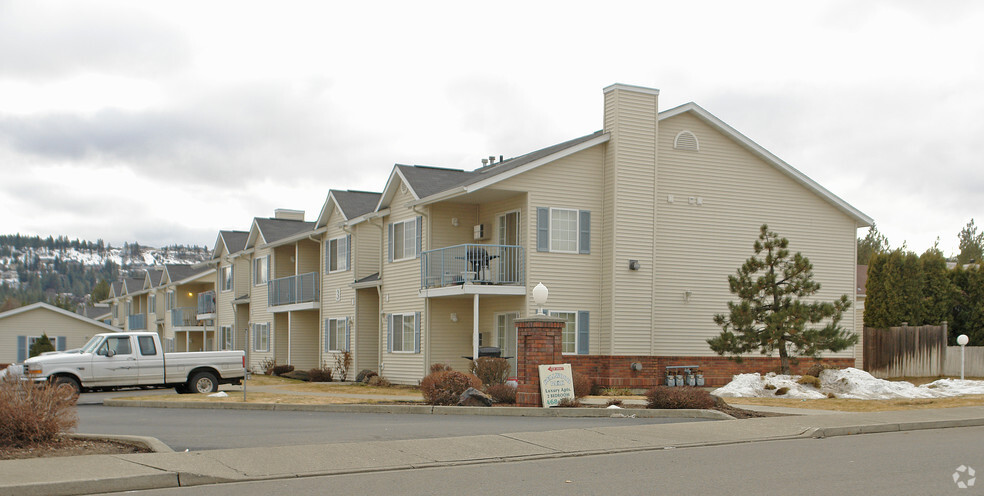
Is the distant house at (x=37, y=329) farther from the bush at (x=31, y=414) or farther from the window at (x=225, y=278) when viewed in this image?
the bush at (x=31, y=414)

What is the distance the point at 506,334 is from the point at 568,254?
3159mm

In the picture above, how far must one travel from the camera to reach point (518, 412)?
17234mm

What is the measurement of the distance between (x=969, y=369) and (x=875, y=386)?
11982mm

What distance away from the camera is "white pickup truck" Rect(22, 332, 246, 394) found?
23.4 meters

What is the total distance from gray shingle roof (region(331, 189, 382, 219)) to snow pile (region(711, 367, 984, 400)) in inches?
659

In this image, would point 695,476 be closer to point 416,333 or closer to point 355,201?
point 416,333

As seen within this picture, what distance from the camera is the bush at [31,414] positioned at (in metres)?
11.4

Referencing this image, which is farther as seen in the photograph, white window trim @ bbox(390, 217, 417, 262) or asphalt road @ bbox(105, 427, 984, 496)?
white window trim @ bbox(390, 217, 417, 262)

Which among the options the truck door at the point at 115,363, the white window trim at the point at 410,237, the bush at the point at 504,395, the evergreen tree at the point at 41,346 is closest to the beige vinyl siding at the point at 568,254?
the white window trim at the point at 410,237

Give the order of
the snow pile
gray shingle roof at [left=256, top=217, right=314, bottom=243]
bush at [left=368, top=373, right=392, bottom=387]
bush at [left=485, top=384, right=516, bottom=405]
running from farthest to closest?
1. gray shingle roof at [left=256, top=217, right=314, bottom=243]
2. bush at [left=368, top=373, right=392, bottom=387]
3. the snow pile
4. bush at [left=485, top=384, right=516, bottom=405]

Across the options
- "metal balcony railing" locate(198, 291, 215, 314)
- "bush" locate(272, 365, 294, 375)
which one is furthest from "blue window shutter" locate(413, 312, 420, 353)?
"metal balcony railing" locate(198, 291, 215, 314)

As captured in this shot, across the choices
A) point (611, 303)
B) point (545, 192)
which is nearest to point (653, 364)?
point (611, 303)

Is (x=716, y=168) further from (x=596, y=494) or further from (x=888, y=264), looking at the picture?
(x=596, y=494)

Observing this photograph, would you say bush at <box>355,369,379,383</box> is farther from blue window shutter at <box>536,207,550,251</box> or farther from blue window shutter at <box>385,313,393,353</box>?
blue window shutter at <box>536,207,550,251</box>
